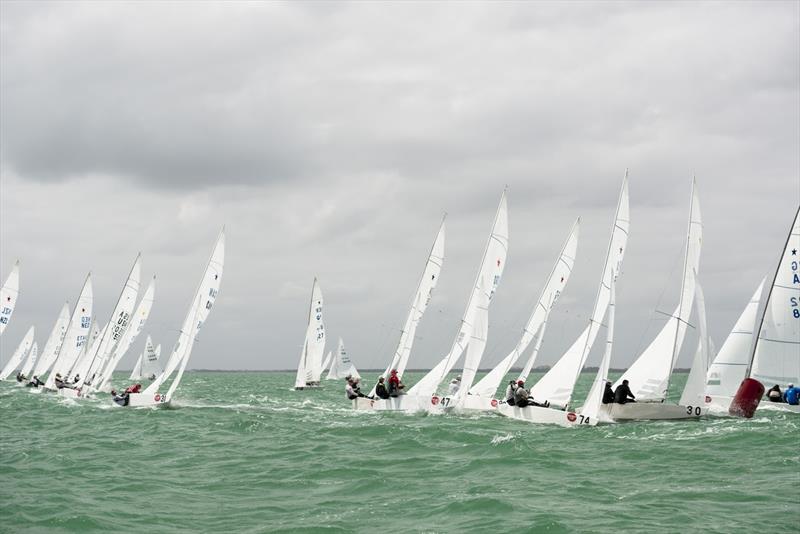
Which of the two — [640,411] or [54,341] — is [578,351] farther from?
[54,341]

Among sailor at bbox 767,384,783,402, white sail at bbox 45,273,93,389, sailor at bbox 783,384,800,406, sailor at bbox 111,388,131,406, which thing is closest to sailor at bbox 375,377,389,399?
sailor at bbox 111,388,131,406

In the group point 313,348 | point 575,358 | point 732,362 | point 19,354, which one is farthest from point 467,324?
point 19,354

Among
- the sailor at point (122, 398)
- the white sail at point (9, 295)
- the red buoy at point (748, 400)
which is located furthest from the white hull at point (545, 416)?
the white sail at point (9, 295)

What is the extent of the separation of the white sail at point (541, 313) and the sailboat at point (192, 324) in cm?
1070

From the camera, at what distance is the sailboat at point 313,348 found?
183ft

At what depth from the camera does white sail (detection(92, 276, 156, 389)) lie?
1601 inches

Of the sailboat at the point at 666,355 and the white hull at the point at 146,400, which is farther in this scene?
the white hull at the point at 146,400

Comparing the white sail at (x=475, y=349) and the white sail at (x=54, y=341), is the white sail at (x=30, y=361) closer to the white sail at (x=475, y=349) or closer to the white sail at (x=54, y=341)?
the white sail at (x=54, y=341)

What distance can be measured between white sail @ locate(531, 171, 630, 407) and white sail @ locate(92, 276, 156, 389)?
22.4 m

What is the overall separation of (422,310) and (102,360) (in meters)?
16.3

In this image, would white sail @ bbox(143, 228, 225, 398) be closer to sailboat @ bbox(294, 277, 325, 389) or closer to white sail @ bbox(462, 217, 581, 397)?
white sail @ bbox(462, 217, 581, 397)

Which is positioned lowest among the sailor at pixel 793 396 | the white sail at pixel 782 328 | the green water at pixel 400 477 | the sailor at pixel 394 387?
the green water at pixel 400 477

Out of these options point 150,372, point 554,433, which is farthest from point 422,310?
point 150,372

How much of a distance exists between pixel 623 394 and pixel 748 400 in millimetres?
4440
